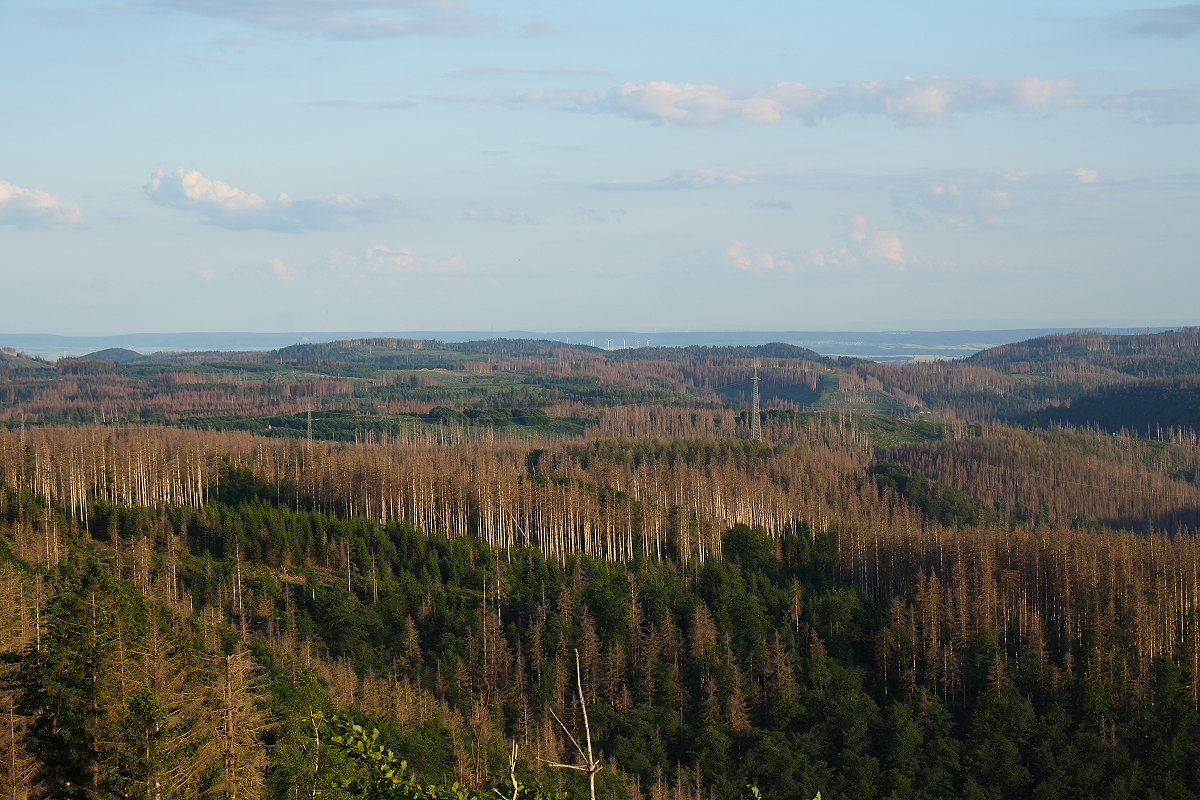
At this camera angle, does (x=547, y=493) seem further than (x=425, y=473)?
No

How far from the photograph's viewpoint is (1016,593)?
3597 inches

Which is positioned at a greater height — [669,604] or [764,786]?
[669,604]

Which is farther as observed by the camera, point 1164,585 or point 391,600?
point 391,600

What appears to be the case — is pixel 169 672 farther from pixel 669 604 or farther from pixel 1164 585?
pixel 1164 585

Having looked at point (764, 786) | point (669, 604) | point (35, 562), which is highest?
point (35, 562)

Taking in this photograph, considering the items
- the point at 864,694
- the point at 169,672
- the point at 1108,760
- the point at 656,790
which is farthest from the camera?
the point at 864,694

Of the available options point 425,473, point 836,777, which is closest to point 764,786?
point 836,777

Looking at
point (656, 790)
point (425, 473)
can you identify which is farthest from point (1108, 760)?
point (425, 473)

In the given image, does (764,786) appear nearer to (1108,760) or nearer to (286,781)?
(1108,760)

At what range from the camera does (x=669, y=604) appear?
90688 mm

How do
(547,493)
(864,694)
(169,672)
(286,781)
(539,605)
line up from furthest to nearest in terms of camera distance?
1. (547,493)
2. (539,605)
3. (864,694)
4. (169,672)
5. (286,781)

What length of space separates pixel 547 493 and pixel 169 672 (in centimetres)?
7278

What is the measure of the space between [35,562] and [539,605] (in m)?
36.4

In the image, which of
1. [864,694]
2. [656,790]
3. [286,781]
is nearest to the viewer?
[286,781]
